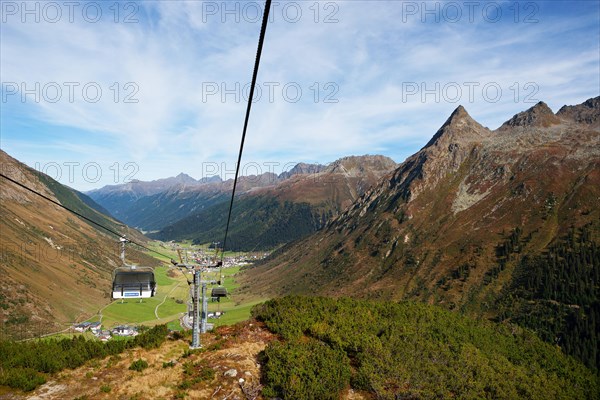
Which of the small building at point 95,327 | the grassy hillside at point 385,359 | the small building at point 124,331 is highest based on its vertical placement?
the grassy hillside at point 385,359

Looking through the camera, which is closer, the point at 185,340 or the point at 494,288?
the point at 185,340

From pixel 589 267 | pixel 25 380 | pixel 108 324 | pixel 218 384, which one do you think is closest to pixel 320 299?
pixel 218 384

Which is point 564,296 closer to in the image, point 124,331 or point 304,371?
point 304,371

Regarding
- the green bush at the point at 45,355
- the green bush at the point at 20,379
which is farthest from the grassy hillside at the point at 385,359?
the green bush at the point at 20,379

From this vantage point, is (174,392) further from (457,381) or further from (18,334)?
(18,334)

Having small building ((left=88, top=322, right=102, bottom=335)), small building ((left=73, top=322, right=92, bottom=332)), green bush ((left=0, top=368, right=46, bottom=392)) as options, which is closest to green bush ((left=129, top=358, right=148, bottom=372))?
green bush ((left=0, top=368, right=46, bottom=392))

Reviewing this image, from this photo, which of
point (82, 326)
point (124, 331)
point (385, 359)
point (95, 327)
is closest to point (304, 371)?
point (385, 359)

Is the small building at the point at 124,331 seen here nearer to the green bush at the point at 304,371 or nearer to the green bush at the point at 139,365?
the green bush at the point at 139,365

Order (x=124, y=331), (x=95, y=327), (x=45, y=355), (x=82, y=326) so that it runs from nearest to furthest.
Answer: (x=45, y=355) < (x=124, y=331) < (x=95, y=327) < (x=82, y=326)
